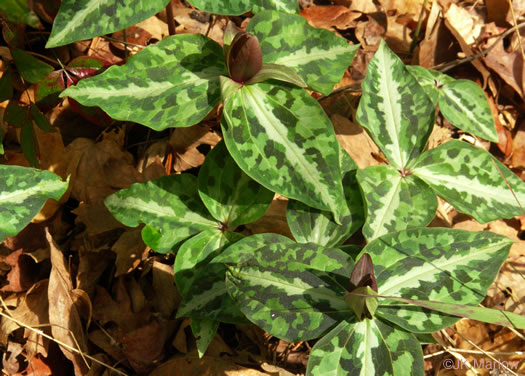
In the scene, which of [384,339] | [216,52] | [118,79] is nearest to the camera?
[384,339]

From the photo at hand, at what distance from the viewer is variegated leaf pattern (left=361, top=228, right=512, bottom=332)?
4.37 ft

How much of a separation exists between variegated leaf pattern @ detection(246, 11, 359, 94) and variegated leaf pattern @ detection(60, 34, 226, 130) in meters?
0.16

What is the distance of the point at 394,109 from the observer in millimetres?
1709

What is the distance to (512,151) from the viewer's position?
89.3 inches

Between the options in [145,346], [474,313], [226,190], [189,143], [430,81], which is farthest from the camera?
[189,143]

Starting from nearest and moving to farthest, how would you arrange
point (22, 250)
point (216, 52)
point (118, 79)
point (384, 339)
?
point (384, 339), point (118, 79), point (216, 52), point (22, 250)

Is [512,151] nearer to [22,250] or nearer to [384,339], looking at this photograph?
[384,339]

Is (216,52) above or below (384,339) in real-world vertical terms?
above


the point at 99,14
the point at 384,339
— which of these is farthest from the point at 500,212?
the point at 99,14

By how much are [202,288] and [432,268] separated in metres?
0.67

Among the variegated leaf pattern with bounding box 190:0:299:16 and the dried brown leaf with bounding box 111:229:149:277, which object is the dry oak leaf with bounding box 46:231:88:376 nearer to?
the dried brown leaf with bounding box 111:229:149:277

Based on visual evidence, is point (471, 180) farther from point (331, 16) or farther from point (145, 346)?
point (145, 346)

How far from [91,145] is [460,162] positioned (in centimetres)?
→ 143

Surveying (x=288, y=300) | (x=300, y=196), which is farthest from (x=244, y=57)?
(x=288, y=300)
